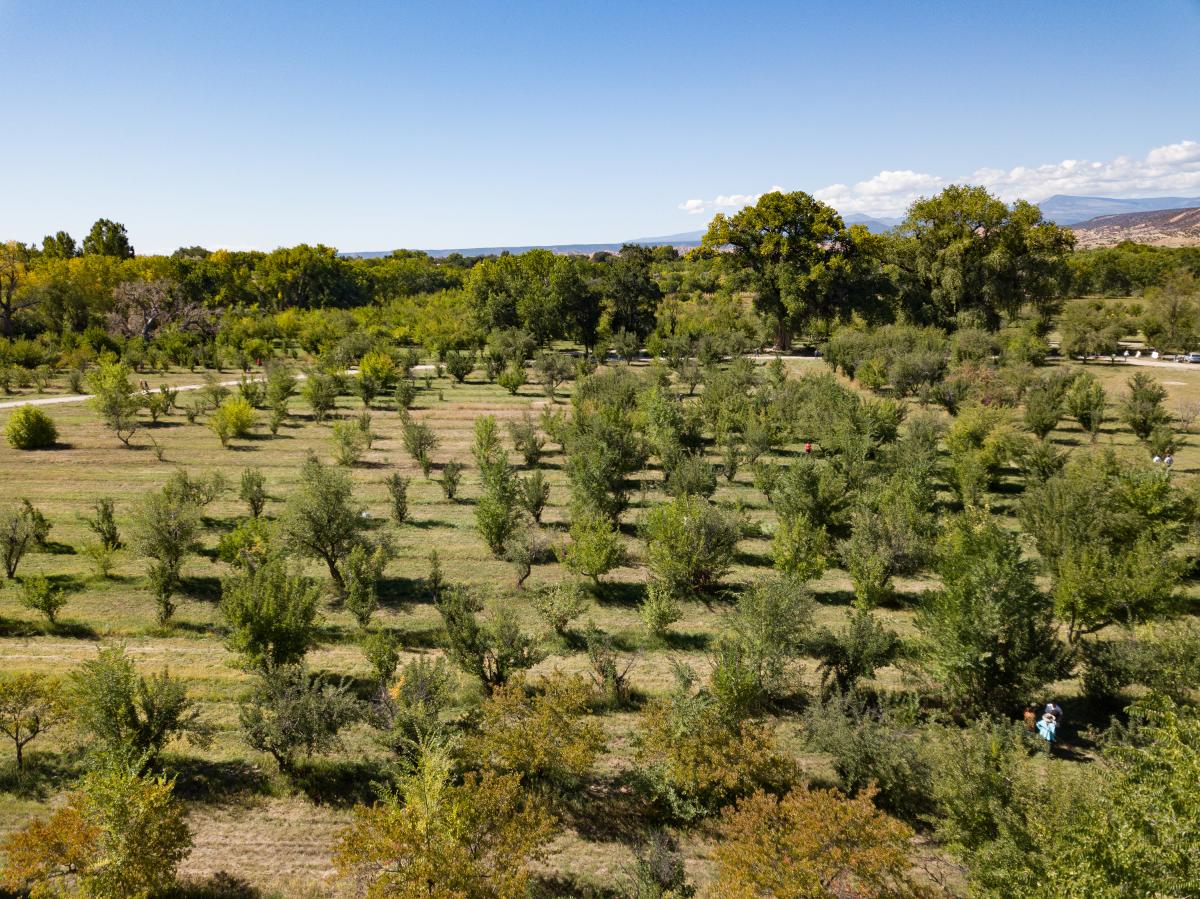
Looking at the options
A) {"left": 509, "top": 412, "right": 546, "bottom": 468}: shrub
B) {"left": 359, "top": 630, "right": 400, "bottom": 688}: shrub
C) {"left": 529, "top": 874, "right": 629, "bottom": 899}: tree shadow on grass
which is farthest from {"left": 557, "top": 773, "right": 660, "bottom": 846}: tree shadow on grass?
{"left": 509, "top": 412, "right": 546, "bottom": 468}: shrub

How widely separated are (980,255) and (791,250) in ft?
60.3

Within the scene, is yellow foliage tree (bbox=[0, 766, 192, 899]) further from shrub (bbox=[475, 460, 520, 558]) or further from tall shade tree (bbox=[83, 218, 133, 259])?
tall shade tree (bbox=[83, 218, 133, 259])

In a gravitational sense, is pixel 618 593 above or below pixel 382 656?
below

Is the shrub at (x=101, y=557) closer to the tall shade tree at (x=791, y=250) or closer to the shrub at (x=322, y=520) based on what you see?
the shrub at (x=322, y=520)

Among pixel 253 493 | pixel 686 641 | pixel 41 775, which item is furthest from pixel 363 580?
pixel 686 641

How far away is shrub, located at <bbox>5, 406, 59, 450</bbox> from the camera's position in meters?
38.6

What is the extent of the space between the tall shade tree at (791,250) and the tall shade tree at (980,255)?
620cm

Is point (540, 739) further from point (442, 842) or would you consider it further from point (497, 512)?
point (497, 512)

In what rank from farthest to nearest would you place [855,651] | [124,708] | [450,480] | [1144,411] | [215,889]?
[1144,411] → [450,480] → [855,651] → [124,708] → [215,889]

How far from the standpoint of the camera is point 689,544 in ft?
76.8

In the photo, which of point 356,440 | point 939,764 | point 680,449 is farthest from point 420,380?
point 939,764

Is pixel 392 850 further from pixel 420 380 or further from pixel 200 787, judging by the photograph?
pixel 420 380

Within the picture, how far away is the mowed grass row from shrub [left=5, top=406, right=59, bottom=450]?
1134mm

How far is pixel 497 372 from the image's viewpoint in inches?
2534
